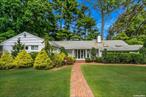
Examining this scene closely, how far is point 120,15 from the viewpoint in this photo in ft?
25.6

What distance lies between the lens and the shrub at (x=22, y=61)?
30.0 m

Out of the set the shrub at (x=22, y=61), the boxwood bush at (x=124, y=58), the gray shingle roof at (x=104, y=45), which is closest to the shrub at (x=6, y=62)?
the shrub at (x=22, y=61)

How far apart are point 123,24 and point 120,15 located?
275 mm

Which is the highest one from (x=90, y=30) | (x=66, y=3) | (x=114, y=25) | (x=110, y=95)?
(x=66, y=3)

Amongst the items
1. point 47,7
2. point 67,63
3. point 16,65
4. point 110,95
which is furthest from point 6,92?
point 47,7

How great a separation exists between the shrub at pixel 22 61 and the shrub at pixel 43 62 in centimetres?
192

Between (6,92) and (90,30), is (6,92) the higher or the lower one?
the lower one

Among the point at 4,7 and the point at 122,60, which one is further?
the point at 4,7

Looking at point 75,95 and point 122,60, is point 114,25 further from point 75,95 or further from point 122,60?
point 122,60

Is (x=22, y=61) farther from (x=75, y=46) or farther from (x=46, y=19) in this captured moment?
(x=46, y=19)

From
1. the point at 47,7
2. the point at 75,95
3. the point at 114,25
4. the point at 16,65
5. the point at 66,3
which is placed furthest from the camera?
the point at 66,3

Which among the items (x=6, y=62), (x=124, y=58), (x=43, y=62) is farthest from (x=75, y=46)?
(x=6, y=62)

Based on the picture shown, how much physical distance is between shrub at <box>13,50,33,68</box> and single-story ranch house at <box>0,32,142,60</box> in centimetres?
1037

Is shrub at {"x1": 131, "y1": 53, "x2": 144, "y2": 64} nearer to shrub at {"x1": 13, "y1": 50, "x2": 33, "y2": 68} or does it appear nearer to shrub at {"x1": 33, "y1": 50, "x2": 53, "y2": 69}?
shrub at {"x1": 33, "y1": 50, "x2": 53, "y2": 69}
